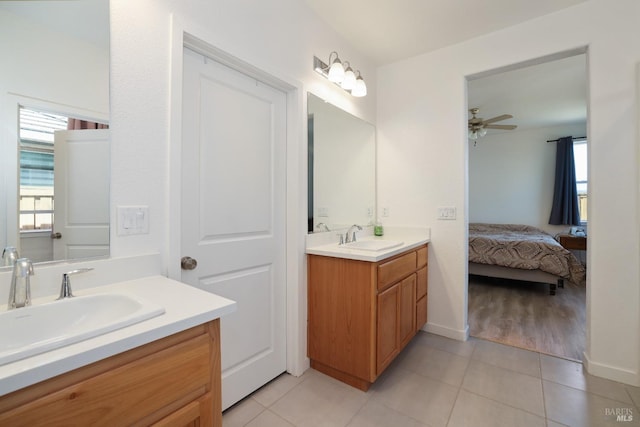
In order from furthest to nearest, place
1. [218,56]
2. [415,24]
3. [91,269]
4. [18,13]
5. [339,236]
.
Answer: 1. [339,236]
2. [415,24]
3. [218,56]
4. [91,269]
5. [18,13]

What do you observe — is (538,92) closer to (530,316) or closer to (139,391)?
(530,316)

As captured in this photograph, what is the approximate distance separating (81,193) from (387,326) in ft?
5.51

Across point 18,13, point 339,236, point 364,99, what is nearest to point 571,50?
point 364,99

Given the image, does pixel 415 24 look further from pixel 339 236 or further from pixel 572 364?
pixel 572 364

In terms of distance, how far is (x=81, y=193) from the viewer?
1073 millimetres

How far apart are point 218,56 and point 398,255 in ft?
5.18

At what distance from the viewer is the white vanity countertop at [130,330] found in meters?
0.54

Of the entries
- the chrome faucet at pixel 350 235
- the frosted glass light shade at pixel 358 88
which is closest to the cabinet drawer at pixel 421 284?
the chrome faucet at pixel 350 235

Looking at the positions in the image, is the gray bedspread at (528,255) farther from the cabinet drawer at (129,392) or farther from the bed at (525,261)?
the cabinet drawer at (129,392)

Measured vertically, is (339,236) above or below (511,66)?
below

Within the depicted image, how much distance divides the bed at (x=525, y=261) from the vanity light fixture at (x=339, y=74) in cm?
271

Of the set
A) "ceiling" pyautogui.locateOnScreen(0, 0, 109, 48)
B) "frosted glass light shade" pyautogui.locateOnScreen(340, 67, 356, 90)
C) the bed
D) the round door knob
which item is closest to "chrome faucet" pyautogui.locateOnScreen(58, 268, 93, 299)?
the round door knob

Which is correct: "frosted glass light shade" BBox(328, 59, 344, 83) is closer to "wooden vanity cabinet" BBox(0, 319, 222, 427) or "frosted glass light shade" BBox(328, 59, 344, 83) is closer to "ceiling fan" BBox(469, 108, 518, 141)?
"wooden vanity cabinet" BBox(0, 319, 222, 427)

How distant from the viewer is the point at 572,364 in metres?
1.99
